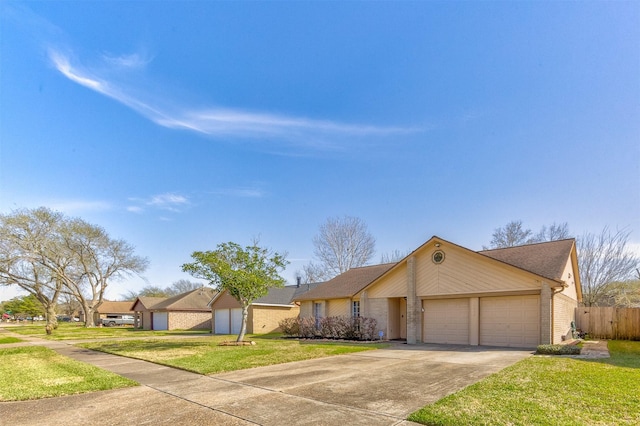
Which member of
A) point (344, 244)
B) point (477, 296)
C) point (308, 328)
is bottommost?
point (308, 328)

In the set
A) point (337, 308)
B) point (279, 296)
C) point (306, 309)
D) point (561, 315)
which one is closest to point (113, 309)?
point (279, 296)

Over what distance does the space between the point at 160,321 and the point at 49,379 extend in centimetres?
3436

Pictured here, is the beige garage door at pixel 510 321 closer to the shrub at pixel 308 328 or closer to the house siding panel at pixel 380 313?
the house siding panel at pixel 380 313

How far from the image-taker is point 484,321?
16.7 m

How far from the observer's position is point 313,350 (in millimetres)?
15266

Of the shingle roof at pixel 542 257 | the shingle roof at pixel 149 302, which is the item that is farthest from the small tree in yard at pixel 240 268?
the shingle roof at pixel 149 302

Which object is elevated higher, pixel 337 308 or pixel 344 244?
pixel 344 244

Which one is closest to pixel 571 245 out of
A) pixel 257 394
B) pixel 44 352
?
pixel 257 394

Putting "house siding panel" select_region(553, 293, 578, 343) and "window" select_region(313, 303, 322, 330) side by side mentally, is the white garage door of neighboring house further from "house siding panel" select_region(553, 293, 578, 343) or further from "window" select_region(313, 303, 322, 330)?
"house siding panel" select_region(553, 293, 578, 343)

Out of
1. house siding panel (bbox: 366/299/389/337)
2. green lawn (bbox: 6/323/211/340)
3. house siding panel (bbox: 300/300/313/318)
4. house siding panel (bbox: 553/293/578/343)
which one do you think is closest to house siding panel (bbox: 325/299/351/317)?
house siding panel (bbox: 300/300/313/318)

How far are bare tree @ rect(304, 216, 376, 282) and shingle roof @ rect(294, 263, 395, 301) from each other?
14.0 metres

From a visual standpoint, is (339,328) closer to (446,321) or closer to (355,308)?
(355,308)

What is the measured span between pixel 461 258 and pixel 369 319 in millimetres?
5843

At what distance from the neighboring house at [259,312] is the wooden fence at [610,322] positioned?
18169mm
